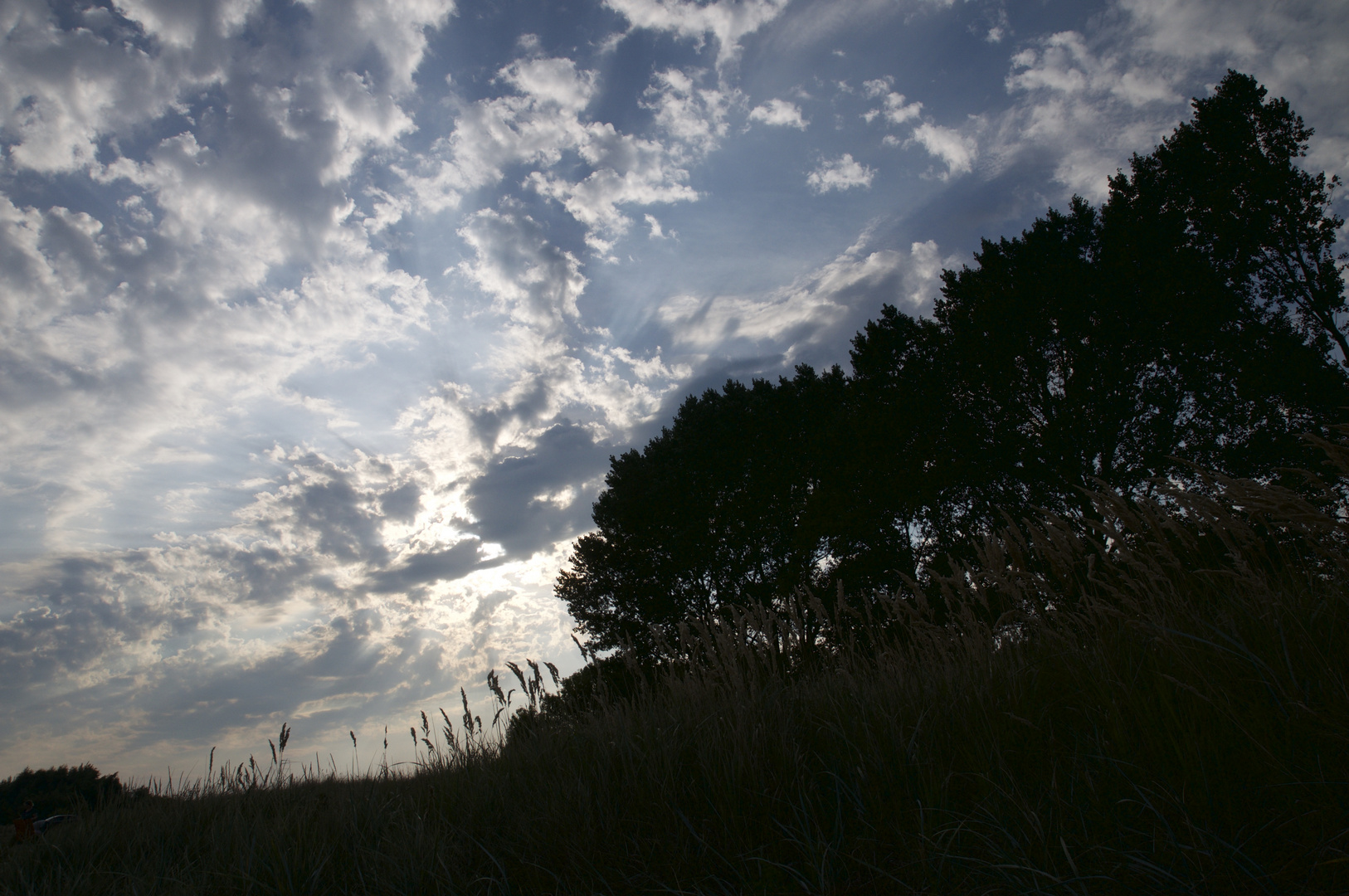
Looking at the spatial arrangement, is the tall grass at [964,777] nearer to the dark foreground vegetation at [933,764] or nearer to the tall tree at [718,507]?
the dark foreground vegetation at [933,764]

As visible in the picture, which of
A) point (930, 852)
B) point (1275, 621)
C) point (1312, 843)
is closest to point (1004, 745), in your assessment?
point (930, 852)

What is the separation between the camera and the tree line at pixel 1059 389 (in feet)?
41.7

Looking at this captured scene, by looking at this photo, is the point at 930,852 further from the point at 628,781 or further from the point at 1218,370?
the point at 1218,370

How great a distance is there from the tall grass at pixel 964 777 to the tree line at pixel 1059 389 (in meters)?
7.47

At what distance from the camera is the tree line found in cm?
1270

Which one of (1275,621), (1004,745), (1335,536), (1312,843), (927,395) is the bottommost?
(1312,843)

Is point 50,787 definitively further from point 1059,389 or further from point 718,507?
point 1059,389

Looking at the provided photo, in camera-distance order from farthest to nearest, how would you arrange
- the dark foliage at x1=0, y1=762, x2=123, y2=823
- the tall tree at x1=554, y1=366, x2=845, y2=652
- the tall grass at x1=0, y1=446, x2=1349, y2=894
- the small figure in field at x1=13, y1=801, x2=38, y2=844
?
the tall tree at x1=554, y1=366, x2=845, y2=652 < the dark foliage at x1=0, y1=762, x2=123, y2=823 < the small figure in field at x1=13, y1=801, x2=38, y2=844 < the tall grass at x1=0, y1=446, x2=1349, y2=894

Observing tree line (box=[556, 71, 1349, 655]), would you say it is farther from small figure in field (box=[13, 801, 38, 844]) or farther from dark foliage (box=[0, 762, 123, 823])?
dark foliage (box=[0, 762, 123, 823])

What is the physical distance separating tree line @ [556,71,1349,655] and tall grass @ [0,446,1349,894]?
7465 mm

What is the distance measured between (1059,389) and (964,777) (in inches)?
587

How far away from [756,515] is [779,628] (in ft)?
45.6

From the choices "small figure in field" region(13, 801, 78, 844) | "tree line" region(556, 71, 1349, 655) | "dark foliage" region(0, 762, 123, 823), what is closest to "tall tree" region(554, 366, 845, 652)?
"tree line" region(556, 71, 1349, 655)

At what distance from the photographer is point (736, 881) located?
2.53 meters
